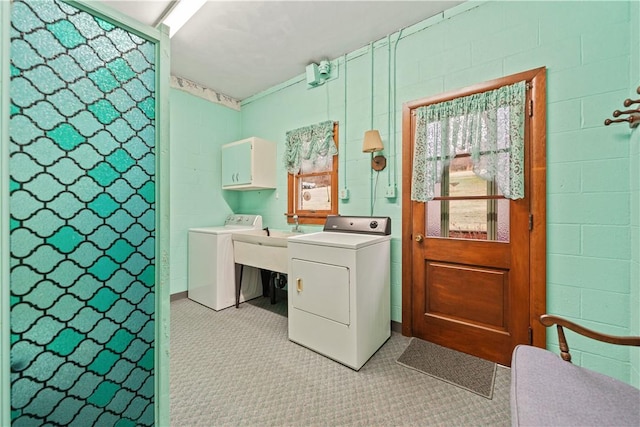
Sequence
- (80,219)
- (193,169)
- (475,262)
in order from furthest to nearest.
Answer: (193,169) → (475,262) → (80,219)

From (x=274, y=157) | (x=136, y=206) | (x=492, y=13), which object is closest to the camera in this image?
(x=136, y=206)

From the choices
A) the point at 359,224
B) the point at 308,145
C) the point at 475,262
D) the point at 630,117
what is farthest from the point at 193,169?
the point at 630,117

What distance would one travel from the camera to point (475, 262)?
1.93 m

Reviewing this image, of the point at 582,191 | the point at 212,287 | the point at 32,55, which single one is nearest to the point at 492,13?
the point at 582,191

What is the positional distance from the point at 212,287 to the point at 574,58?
11.9ft

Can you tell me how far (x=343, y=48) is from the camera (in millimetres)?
2520

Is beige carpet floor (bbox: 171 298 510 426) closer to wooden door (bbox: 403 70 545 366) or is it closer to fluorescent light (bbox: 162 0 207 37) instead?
wooden door (bbox: 403 70 545 366)

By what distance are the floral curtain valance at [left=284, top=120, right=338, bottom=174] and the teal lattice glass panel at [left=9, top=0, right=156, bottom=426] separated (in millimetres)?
1888

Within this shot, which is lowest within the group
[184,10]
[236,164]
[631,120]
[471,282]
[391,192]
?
[471,282]

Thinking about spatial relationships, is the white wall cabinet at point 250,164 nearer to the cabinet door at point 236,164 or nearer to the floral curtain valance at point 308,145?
the cabinet door at point 236,164

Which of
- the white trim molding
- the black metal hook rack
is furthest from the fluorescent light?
the black metal hook rack

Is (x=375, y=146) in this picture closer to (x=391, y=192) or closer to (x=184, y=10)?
(x=391, y=192)

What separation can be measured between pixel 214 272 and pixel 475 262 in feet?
8.44

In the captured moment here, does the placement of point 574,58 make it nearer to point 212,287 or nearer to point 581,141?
point 581,141
